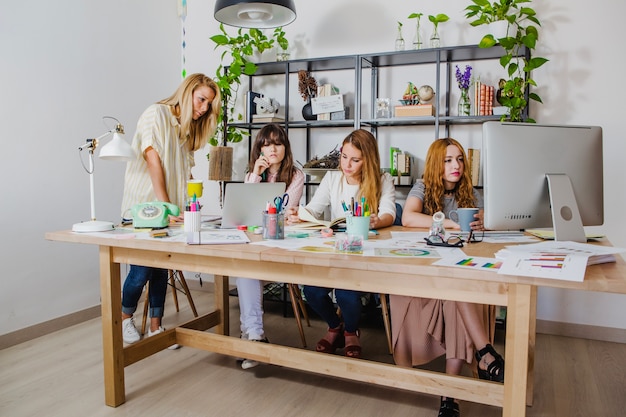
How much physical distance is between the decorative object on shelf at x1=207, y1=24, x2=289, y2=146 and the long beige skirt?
1.94 meters

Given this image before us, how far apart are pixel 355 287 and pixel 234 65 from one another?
239cm

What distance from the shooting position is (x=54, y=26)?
288 cm

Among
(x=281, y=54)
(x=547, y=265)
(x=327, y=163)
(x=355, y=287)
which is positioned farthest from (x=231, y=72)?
(x=547, y=265)

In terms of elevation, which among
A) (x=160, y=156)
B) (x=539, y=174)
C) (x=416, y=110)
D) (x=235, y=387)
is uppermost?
(x=416, y=110)

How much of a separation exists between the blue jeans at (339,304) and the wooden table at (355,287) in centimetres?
49

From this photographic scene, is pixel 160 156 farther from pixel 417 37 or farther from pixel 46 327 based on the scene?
pixel 417 37

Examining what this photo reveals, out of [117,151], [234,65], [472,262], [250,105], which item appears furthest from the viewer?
Answer: [250,105]

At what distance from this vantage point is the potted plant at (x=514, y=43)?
2760 mm

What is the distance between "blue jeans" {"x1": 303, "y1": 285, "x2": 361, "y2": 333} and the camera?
2.35 meters

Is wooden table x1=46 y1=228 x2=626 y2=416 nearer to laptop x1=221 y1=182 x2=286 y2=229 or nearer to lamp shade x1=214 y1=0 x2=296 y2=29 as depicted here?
laptop x1=221 y1=182 x2=286 y2=229

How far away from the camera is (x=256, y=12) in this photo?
7.94 feet

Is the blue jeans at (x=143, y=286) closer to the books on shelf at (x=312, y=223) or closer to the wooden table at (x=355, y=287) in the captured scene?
the wooden table at (x=355, y=287)

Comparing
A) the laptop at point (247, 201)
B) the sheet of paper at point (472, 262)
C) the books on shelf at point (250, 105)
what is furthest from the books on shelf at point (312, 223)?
the books on shelf at point (250, 105)

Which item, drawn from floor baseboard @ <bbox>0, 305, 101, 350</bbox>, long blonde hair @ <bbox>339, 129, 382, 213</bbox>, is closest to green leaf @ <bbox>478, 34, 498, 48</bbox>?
long blonde hair @ <bbox>339, 129, 382, 213</bbox>
